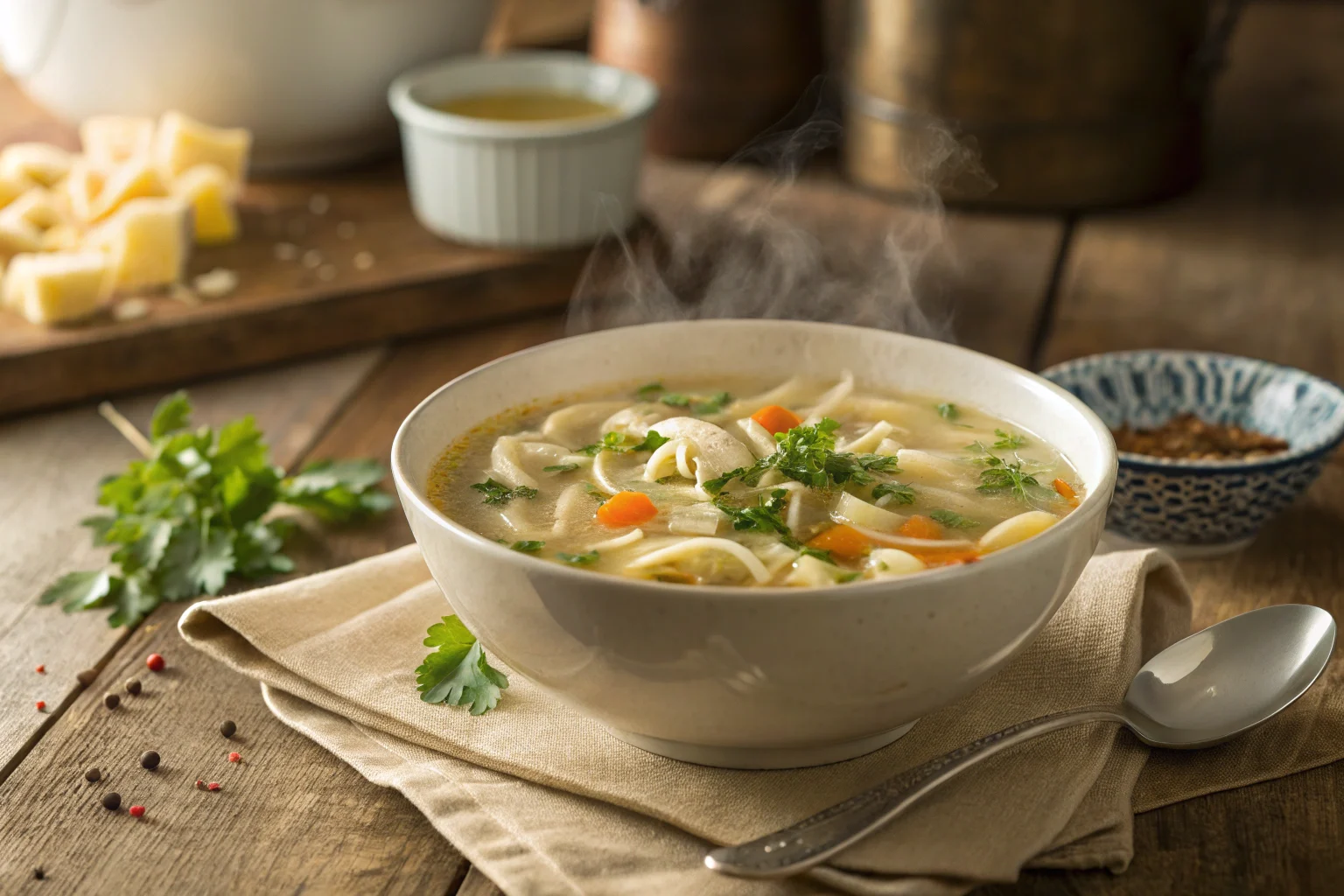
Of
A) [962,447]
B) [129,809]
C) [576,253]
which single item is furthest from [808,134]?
[129,809]

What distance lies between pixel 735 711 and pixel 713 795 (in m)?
0.18

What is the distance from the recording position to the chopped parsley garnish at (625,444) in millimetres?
2250

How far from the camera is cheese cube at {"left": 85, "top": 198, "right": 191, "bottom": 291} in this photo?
368 centimetres

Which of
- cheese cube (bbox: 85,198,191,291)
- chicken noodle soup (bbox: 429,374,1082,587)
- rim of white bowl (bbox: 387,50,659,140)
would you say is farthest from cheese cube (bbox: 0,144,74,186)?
chicken noodle soup (bbox: 429,374,1082,587)

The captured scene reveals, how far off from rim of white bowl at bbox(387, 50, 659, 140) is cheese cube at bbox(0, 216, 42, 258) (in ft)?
3.38

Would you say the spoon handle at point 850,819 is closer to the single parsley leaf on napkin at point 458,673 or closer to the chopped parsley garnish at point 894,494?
the chopped parsley garnish at point 894,494

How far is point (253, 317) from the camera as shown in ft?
12.0

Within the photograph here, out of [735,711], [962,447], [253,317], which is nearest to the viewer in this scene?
[735,711]

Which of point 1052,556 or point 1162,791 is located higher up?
point 1052,556

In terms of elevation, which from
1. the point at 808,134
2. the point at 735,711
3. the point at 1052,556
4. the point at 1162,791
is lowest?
the point at 808,134

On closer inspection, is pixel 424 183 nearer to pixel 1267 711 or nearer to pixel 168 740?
pixel 168 740

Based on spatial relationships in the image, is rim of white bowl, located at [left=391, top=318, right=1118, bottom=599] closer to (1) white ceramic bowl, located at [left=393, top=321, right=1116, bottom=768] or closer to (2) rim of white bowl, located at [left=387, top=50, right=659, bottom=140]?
(1) white ceramic bowl, located at [left=393, top=321, right=1116, bottom=768]

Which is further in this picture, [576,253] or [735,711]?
[576,253]

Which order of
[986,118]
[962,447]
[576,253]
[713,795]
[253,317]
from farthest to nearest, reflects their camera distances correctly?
[986,118] → [576,253] → [253,317] → [962,447] → [713,795]
